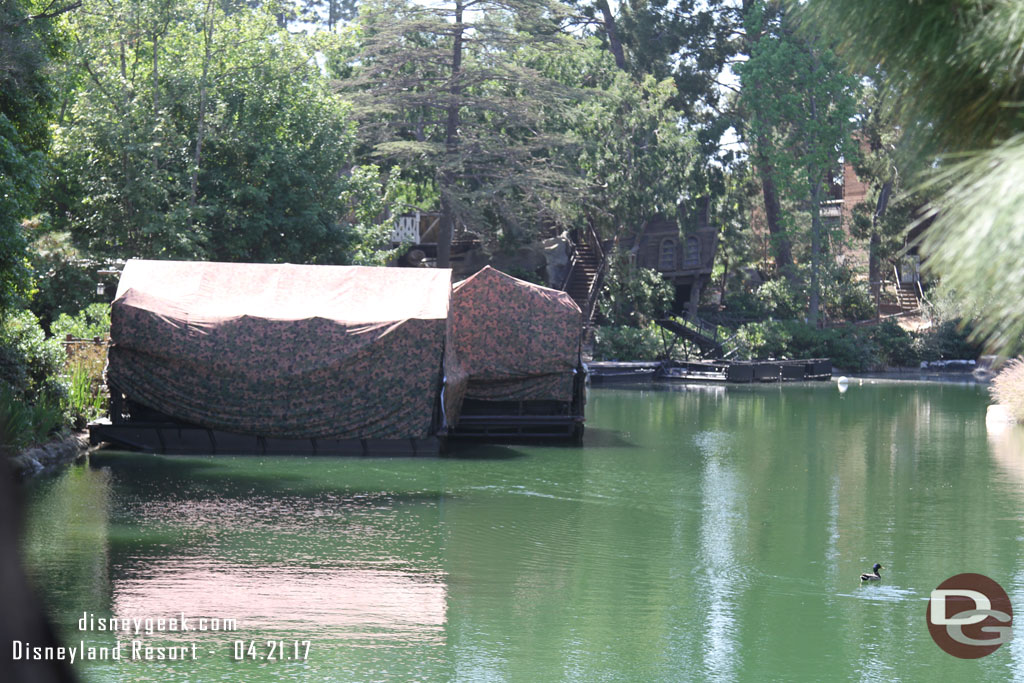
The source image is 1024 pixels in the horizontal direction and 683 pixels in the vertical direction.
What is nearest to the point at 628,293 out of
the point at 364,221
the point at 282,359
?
the point at 364,221

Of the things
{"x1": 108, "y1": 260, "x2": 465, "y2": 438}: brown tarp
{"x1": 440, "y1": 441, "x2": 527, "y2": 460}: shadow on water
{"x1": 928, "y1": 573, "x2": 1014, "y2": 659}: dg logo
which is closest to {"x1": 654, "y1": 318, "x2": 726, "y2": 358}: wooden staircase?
{"x1": 440, "y1": 441, "x2": 527, "y2": 460}: shadow on water

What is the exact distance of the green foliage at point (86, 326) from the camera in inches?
1004

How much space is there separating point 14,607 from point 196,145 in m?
34.8

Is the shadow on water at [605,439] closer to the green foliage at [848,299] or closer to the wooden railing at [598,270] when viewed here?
the wooden railing at [598,270]

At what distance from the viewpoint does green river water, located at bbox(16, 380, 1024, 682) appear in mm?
10672

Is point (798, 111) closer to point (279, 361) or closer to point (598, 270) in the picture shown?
point (598, 270)

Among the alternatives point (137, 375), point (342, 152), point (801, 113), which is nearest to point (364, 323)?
point (137, 375)

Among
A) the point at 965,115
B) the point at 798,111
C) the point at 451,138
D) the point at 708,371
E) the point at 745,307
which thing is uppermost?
the point at 798,111

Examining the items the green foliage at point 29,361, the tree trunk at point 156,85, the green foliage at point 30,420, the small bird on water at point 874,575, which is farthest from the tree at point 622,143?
the small bird on water at point 874,575

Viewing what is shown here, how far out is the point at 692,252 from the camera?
5962cm

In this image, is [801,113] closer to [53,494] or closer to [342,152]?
[342,152]

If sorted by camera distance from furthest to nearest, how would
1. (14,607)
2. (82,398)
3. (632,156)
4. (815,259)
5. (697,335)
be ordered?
1. (815,259)
2. (697,335)
3. (632,156)
4. (82,398)
5. (14,607)

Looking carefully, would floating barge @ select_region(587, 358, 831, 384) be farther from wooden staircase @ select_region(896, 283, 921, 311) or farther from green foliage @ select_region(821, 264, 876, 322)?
wooden staircase @ select_region(896, 283, 921, 311)

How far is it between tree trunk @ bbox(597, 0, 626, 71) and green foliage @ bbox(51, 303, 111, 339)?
40570 mm
